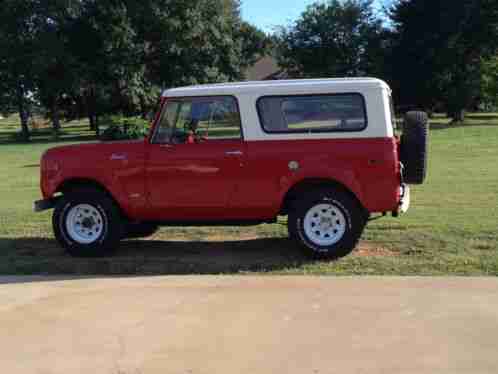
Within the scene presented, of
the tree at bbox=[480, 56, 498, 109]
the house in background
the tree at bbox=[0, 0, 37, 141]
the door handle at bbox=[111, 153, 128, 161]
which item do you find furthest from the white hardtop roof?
the house in background

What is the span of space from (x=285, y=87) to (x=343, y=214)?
5.03 feet

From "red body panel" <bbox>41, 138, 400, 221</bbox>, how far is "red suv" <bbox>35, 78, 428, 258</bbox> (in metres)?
0.01

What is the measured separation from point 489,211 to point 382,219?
5.43ft

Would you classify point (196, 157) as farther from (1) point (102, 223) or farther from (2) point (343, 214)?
(2) point (343, 214)

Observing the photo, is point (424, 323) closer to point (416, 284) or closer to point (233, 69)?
point (416, 284)

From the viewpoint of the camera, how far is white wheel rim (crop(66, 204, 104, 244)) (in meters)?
7.98

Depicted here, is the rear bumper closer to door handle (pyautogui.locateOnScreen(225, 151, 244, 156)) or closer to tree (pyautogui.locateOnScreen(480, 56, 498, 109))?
door handle (pyautogui.locateOnScreen(225, 151, 244, 156))

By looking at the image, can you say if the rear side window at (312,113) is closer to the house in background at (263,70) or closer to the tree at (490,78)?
the tree at (490,78)

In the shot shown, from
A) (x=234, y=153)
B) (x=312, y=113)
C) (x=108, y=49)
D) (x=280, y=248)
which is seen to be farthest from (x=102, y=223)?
(x=108, y=49)

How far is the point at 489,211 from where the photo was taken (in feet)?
32.7

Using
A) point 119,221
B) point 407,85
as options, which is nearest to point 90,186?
point 119,221

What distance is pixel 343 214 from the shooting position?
24.2 ft

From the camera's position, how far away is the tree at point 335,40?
4900 centimetres

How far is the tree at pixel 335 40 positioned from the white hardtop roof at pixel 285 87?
136ft
